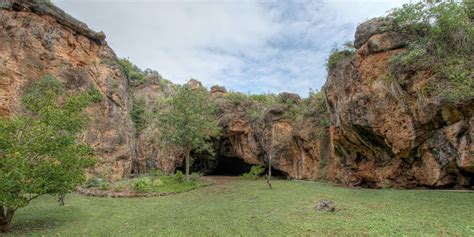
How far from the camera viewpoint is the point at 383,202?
9438 millimetres

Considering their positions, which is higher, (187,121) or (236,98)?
(236,98)

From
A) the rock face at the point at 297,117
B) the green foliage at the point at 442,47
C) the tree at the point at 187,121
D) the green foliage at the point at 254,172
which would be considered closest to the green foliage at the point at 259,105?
the rock face at the point at 297,117

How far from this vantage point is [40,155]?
23.8ft

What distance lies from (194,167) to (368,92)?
69.9 ft

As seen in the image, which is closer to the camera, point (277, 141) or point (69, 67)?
point (69, 67)

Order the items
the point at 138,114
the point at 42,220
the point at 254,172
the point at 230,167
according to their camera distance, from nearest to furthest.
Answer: the point at 42,220, the point at 254,172, the point at 138,114, the point at 230,167

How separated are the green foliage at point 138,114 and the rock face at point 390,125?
1823 centimetres

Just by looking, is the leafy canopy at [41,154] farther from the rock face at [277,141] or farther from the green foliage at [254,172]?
the rock face at [277,141]

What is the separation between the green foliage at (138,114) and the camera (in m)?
26.6

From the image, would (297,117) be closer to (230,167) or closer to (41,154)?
(230,167)

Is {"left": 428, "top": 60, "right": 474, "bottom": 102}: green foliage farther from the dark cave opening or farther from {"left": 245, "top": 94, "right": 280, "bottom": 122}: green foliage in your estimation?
the dark cave opening

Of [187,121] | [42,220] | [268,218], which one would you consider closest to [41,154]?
[42,220]

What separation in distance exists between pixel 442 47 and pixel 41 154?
47.0 ft

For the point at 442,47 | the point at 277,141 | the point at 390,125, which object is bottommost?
the point at 277,141
